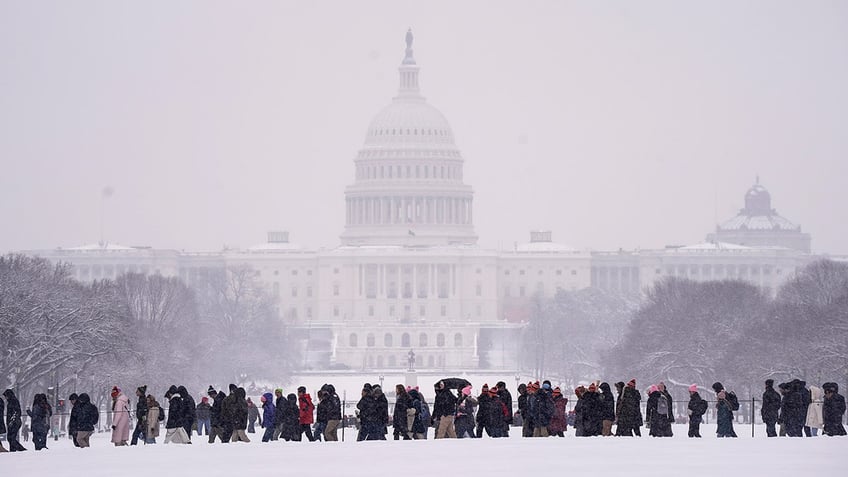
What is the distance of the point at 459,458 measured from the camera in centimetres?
4656

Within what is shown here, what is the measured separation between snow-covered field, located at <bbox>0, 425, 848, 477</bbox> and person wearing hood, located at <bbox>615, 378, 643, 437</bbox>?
23.6 inches

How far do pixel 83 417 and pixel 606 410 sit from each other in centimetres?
1141

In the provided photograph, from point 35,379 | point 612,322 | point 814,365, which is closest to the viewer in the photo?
point 35,379

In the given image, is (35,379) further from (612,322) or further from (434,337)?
(434,337)

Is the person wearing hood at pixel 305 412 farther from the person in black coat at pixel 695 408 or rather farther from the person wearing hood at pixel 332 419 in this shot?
the person in black coat at pixel 695 408

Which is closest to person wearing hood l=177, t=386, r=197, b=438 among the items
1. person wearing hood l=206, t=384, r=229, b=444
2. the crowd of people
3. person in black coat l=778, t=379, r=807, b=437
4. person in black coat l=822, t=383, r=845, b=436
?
the crowd of people

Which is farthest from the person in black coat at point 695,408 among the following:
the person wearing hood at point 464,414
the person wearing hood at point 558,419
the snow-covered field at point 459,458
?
the person wearing hood at point 464,414

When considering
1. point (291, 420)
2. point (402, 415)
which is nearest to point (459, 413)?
point (402, 415)

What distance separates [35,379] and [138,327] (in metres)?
25.1

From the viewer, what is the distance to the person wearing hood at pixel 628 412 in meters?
51.8

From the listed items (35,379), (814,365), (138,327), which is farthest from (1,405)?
(138,327)

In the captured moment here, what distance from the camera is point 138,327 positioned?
9950 cm

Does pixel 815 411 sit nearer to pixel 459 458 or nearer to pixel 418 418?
pixel 418 418

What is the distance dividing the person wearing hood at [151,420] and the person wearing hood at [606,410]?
994cm
